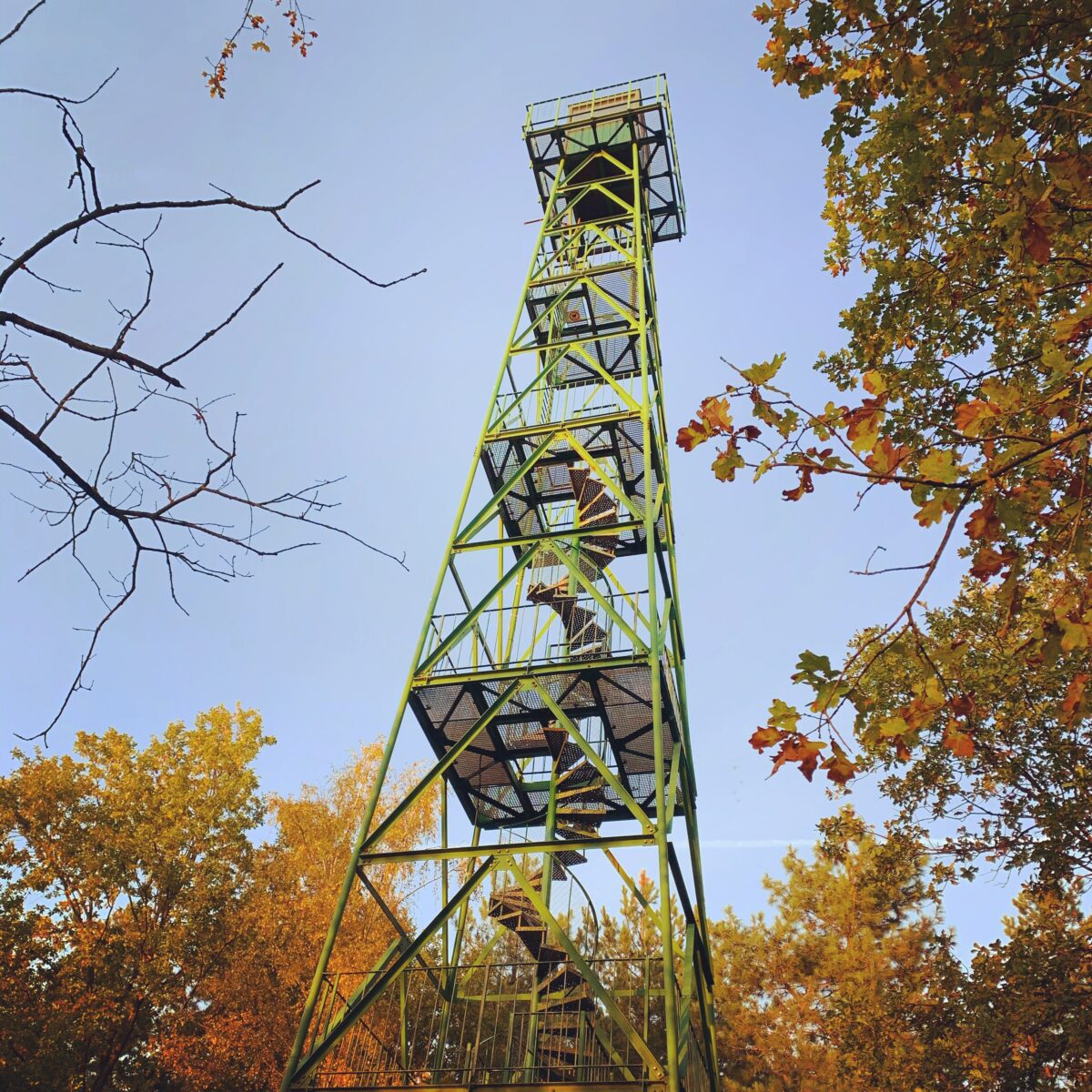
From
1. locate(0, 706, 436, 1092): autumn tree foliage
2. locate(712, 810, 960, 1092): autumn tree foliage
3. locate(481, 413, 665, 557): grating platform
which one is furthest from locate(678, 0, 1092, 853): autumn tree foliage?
locate(0, 706, 436, 1092): autumn tree foliage

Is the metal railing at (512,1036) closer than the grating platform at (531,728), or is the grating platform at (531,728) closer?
the metal railing at (512,1036)

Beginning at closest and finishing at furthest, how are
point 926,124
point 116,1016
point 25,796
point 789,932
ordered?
point 926,124 → point 116,1016 → point 25,796 → point 789,932

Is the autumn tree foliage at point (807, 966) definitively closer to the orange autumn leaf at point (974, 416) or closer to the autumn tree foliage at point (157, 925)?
the autumn tree foliage at point (157, 925)

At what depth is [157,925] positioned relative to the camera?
1816 cm

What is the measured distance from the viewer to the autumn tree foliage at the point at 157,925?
16562 mm

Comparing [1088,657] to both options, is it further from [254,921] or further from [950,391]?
[254,921]

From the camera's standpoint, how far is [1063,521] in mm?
3879

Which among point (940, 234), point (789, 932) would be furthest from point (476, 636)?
point (789, 932)

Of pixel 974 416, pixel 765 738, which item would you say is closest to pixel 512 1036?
pixel 765 738

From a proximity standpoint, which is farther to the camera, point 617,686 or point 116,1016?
point 116,1016

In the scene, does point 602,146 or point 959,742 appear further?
point 602,146

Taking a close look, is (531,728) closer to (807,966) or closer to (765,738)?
(765,738)

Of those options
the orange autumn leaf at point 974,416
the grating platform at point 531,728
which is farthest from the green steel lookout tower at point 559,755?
the orange autumn leaf at point 974,416

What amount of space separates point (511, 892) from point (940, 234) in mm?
7800
